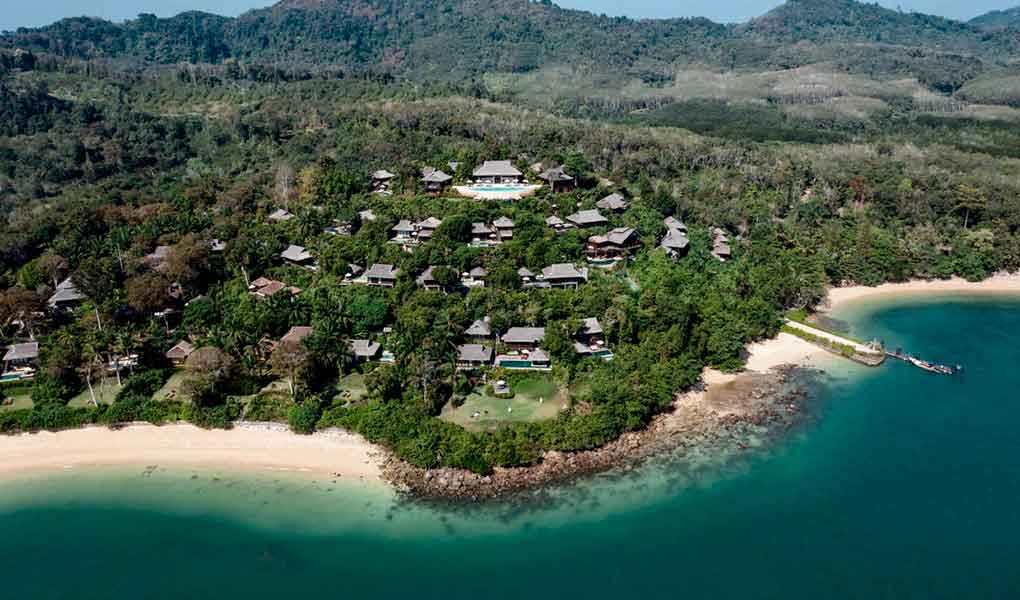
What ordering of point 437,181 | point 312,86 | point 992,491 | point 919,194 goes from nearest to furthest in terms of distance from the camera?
1. point 992,491
2. point 437,181
3. point 919,194
4. point 312,86

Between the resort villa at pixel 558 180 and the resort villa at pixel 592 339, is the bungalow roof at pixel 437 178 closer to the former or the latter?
the resort villa at pixel 558 180

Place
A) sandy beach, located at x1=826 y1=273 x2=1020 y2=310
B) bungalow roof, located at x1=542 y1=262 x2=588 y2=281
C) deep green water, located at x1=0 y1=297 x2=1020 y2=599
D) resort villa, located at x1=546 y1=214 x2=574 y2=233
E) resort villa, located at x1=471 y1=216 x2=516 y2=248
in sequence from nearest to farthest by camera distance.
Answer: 1. deep green water, located at x1=0 y1=297 x2=1020 y2=599
2. bungalow roof, located at x1=542 y1=262 x2=588 y2=281
3. resort villa, located at x1=471 y1=216 x2=516 y2=248
4. resort villa, located at x1=546 y1=214 x2=574 y2=233
5. sandy beach, located at x1=826 y1=273 x2=1020 y2=310

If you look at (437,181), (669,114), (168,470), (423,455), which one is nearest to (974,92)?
(669,114)

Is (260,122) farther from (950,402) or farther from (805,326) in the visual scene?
(950,402)

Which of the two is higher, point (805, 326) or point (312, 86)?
point (312, 86)

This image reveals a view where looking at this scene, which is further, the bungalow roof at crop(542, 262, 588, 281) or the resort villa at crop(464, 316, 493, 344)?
the bungalow roof at crop(542, 262, 588, 281)

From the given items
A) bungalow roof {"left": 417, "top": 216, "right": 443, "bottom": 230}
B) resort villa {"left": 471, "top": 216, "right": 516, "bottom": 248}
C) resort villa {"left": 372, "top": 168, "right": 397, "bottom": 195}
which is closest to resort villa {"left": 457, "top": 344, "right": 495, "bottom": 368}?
resort villa {"left": 471, "top": 216, "right": 516, "bottom": 248}

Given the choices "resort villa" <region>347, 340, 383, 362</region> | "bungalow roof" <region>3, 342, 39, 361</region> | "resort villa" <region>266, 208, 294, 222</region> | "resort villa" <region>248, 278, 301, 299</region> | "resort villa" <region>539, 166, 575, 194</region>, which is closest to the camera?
"bungalow roof" <region>3, 342, 39, 361</region>

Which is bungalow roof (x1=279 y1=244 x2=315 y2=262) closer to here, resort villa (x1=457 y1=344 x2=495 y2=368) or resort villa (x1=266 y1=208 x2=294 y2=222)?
resort villa (x1=266 y1=208 x2=294 y2=222)

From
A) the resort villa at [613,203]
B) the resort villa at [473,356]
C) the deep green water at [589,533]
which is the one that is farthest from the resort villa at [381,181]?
the deep green water at [589,533]
